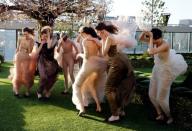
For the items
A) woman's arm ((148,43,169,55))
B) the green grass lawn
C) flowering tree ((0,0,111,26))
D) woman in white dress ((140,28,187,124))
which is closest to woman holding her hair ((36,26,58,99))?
the green grass lawn

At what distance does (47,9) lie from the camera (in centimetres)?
1794

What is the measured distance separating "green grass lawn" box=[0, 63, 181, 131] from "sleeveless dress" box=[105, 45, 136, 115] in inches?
14.6

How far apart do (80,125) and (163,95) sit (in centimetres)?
148

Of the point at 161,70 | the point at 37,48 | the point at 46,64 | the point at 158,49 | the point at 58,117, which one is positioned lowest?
the point at 58,117

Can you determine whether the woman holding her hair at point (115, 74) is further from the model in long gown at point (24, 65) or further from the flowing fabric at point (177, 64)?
Result: the model in long gown at point (24, 65)

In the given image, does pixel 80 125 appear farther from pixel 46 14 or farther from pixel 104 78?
pixel 46 14

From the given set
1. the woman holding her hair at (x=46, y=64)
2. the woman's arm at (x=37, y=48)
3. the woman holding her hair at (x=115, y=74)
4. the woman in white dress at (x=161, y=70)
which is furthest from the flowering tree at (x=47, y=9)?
the woman in white dress at (x=161, y=70)

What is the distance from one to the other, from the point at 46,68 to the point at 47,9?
857 cm

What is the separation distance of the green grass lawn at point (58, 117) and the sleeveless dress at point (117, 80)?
0.37m

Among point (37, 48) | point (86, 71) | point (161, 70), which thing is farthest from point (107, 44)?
point (37, 48)

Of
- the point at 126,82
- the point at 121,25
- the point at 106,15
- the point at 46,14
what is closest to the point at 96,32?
the point at 121,25

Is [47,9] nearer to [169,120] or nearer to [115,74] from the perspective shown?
[115,74]

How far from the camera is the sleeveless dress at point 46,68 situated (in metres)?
9.66

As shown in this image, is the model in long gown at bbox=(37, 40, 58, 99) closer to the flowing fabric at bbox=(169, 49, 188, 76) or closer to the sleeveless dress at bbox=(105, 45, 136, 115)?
the sleeveless dress at bbox=(105, 45, 136, 115)
